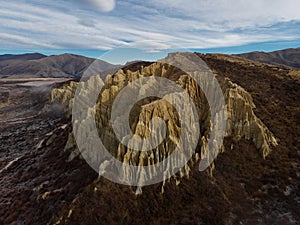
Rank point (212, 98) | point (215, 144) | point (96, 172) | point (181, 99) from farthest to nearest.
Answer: point (212, 98) < point (181, 99) < point (215, 144) < point (96, 172)

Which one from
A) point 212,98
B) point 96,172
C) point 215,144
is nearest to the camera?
point 96,172

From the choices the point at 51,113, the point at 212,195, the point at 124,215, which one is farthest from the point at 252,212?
the point at 51,113

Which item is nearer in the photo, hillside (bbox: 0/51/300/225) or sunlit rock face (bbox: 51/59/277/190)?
hillside (bbox: 0/51/300/225)

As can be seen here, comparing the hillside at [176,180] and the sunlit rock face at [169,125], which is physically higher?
the sunlit rock face at [169,125]

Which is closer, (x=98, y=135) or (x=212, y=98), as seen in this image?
(x=98, y=135)

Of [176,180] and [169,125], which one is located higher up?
[169,125]

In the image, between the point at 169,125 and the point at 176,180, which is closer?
the point at 176,180

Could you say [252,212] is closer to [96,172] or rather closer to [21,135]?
[96,172]

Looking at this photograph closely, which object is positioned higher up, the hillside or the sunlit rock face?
the sunlit rock face

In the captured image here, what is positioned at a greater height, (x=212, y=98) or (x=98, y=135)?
(x=212, y=98)

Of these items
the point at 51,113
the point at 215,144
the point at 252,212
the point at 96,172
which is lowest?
the point at 51,113

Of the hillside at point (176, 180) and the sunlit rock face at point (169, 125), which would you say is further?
the sunlit rock face at point (169, 125)
